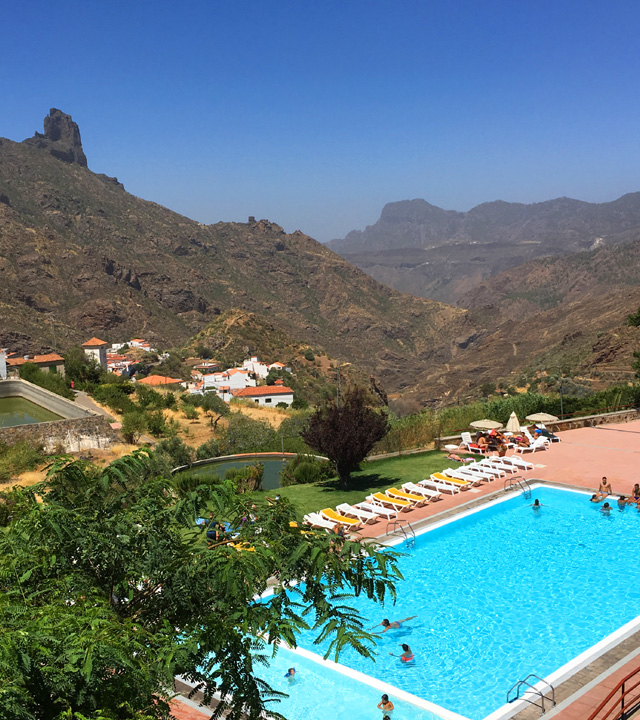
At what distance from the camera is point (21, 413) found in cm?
2616

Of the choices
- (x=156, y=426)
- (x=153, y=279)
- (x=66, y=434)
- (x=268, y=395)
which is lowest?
(x=268, y=395)

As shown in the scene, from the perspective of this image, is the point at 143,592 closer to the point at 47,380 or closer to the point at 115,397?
the point at 115,397

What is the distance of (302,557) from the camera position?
4.59 m

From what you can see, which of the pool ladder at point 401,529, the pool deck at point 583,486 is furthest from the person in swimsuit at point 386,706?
the pool ladder at point 401,529

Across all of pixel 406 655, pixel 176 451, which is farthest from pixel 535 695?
pixel 176 451

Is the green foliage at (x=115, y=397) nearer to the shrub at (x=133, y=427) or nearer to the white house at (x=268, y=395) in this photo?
the shrub at (x=133, y=427)

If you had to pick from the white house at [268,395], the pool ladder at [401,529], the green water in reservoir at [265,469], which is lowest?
the white house at [268,395]

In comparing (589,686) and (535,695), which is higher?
(589,686)

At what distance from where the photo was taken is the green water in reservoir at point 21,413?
24391 mm

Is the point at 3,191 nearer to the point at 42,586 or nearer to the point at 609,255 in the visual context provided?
the point at 42,586

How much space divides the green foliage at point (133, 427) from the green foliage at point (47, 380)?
526 cm

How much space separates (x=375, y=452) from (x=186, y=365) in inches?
2210

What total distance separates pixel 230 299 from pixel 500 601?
13141 cm

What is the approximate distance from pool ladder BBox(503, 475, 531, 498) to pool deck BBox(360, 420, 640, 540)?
235 mm
